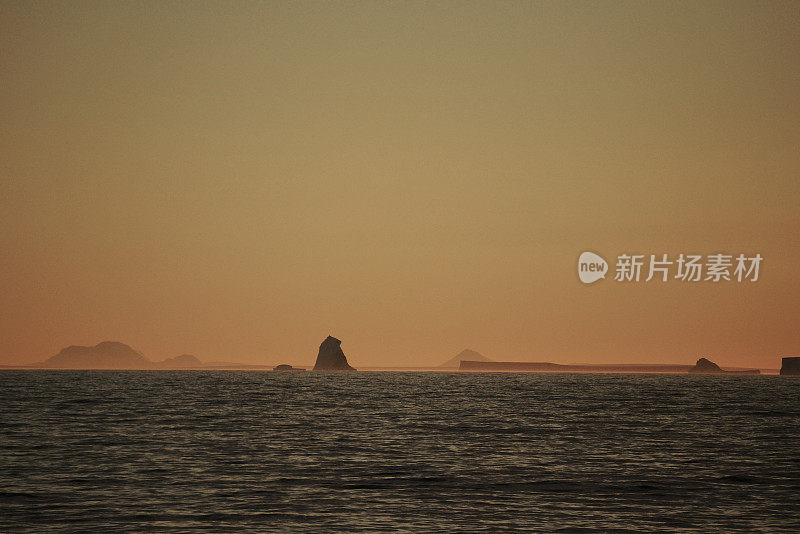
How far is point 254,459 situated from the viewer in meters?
37.9

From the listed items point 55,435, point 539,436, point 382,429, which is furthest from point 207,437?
point 539,436

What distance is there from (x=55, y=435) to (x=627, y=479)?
3414 centimetres

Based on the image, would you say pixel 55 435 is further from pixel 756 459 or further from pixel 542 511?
pixel 756 459

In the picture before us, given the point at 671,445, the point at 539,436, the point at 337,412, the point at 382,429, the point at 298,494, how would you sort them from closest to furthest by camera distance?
1. the point at 298,494
2. the point at 671,445
3. the point at 539,436
4. the point at 382,429
5. the point at 337,412

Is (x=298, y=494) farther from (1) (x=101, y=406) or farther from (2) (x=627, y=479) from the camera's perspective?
(1) (x=101, y=406)

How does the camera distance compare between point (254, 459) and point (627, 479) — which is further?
point (254, 459)

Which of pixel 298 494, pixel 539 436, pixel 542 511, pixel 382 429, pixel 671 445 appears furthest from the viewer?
pixel 382 429

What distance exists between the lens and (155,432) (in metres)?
51.1

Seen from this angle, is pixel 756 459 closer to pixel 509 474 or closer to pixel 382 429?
pixel 509 474

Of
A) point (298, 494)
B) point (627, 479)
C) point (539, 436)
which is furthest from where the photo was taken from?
point (539, 436)

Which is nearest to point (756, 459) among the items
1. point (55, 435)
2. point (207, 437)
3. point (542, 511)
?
point (542, 511)

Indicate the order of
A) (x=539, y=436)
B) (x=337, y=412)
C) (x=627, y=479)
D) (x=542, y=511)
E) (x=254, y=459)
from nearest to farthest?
(x=542, y=511) → (x=627, y=479) → (x=254, y=459) → (x=539, y=436) → (x=337, y=412)

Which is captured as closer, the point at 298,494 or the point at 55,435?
the point at 298,494

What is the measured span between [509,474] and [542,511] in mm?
7826
